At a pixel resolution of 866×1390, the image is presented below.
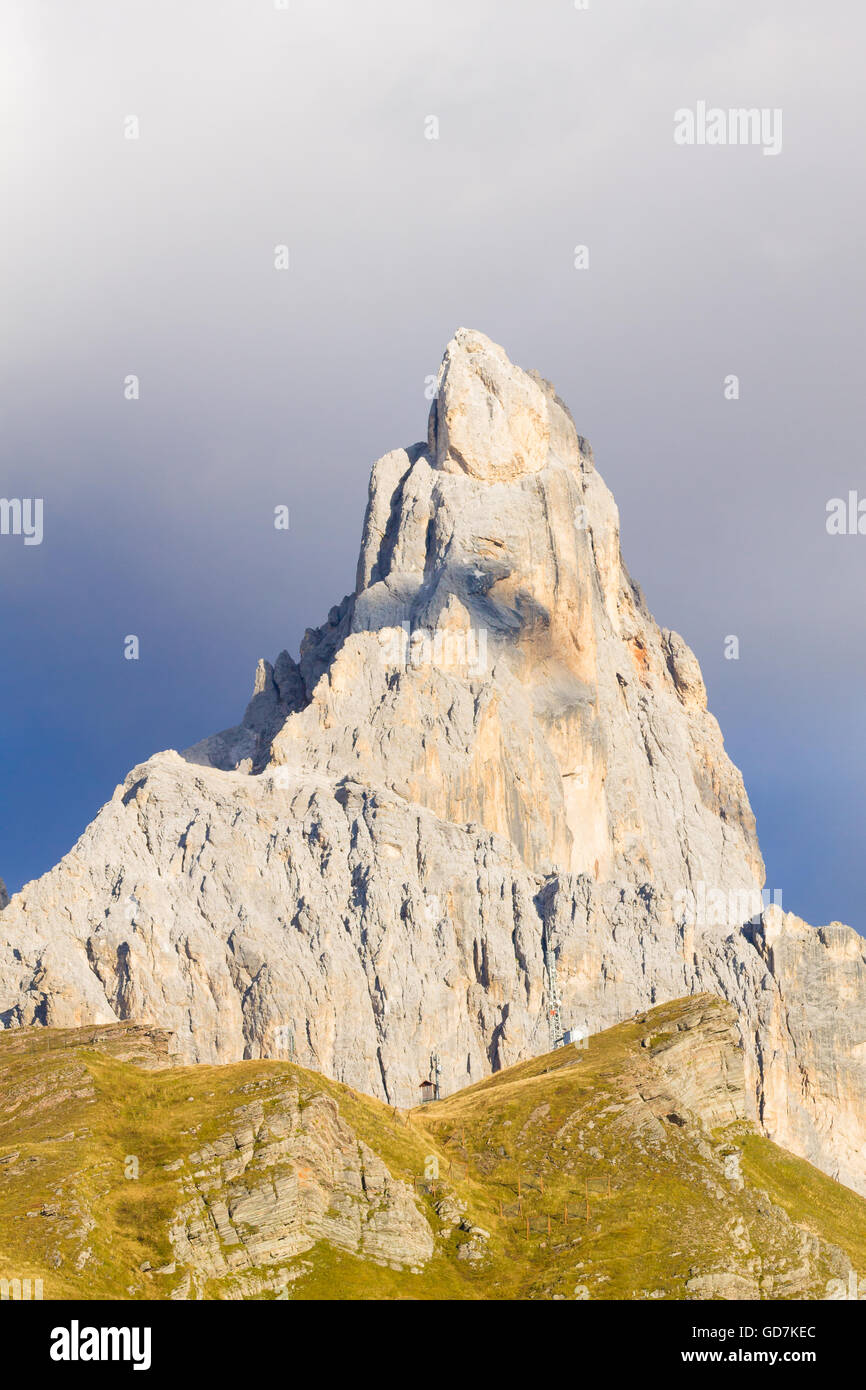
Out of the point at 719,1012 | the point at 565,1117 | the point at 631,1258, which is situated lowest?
the point at 631,1258

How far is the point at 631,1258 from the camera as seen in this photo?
130 m

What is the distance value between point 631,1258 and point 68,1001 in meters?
79.7

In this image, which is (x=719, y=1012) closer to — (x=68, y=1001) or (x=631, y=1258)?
(x=631, y=1258)

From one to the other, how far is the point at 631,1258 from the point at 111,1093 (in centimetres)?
4539

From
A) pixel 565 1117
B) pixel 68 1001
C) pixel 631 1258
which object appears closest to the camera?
pixel 631 1258

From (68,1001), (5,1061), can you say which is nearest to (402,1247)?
(5,1061)
